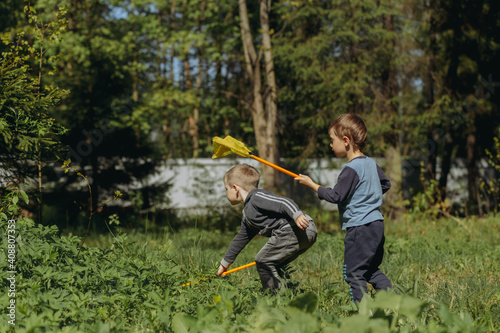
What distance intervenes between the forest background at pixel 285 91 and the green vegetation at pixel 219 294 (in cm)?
135

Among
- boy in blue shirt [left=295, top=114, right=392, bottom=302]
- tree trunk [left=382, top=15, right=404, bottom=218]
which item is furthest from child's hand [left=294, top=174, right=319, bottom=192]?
tree trunk [left=382, top=15, right=404, bottom=218]

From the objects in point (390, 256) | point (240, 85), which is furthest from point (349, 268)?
point (240, 85)

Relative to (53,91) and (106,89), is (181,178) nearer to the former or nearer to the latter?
(106,89)

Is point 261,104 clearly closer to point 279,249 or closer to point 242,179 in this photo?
point 242,179

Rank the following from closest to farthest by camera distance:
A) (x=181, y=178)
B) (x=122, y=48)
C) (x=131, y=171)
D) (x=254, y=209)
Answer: (x=254, y=209), (x=131, y=171), (x=181, y=178), (x=122, y=48)

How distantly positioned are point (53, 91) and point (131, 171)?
13.7 ft

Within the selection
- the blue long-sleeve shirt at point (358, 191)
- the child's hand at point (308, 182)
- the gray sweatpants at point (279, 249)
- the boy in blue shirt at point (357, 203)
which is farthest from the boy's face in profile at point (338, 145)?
the gray sweatpants at point (279, 249)

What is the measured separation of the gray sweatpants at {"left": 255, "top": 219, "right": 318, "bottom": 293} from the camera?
3.63 metres

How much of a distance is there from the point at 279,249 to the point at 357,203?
704 millimetres

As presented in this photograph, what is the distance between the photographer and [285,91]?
43.1ft

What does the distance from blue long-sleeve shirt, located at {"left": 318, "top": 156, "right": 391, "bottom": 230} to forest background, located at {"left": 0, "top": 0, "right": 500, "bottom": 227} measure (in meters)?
2.56

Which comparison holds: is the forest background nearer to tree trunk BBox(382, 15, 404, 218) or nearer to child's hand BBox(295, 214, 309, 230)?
tree trunk BBox(382, 15, 404, 218)

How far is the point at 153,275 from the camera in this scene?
3406 mm

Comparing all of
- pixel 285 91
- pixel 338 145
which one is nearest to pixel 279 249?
pixel 338 145
